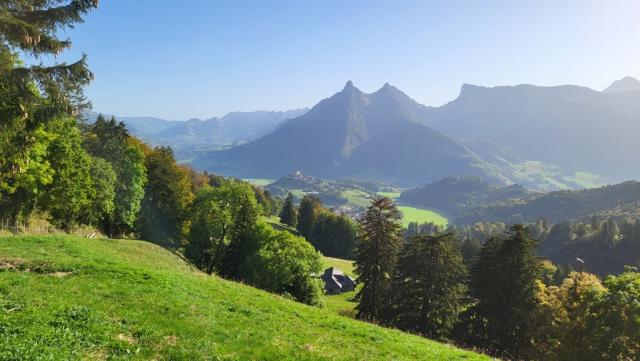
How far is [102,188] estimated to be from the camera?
2157 inches

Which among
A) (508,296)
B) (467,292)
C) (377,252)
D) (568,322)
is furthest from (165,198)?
(568,322)

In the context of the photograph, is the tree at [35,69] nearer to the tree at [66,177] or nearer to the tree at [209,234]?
the tree at [66,177]

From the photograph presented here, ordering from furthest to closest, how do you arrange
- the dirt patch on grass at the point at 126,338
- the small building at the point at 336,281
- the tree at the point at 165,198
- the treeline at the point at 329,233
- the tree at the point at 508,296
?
the treeline at the point at 329,233 → the small building at the point at 336,281 → the tree at the point at 165,198 → the tree at the point at 508,296 → the dirt patch on grass at the point at 126,338

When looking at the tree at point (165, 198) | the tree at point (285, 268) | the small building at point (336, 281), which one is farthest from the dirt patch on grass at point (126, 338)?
the small building at point (336, 281)

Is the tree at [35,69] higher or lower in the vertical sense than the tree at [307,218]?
higher

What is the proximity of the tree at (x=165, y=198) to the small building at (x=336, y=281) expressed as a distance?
35272 millimetres

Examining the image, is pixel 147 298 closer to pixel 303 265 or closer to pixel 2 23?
pixel 2 23

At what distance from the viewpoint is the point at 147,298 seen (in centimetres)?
1902

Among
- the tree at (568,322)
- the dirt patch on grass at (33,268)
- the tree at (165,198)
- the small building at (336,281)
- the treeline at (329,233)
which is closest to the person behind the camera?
the dirt patch on grass at (33,268)

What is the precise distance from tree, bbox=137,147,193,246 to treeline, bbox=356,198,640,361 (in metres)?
43.1

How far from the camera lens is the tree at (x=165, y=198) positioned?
77.7 m

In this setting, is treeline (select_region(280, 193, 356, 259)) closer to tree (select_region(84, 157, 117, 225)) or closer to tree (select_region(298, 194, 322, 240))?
tree (select_region(298, 194, 322, 240))

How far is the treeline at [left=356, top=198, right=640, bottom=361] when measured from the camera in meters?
40.6

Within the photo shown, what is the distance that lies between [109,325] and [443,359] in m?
14.5
